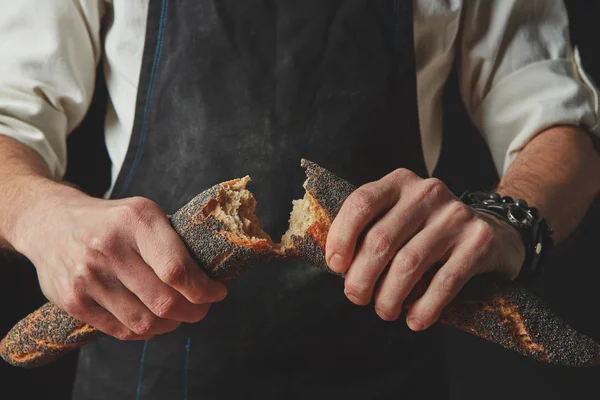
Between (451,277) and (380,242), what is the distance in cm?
11

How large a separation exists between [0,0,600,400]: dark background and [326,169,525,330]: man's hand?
0.96 m

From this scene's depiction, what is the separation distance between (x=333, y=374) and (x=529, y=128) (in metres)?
0.62

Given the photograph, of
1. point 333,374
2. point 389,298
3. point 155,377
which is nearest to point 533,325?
point 389,298

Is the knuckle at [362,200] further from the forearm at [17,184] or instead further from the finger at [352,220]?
the forearm at [17,184]

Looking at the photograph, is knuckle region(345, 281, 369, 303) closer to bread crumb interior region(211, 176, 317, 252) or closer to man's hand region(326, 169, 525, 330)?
man's hand region(326, 169, 525, 330)

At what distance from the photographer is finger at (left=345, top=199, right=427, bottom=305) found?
2.84ft

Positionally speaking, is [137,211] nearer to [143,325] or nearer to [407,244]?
[143,325]

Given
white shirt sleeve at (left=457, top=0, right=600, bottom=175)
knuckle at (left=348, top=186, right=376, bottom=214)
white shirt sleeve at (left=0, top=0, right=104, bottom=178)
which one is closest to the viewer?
knuckle at (left=348, top=186, right=376, bottom=214)

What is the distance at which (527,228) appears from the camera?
1034 mm

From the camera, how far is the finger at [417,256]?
87 centimetres

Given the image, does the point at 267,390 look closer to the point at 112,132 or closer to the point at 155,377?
the point at 155,377

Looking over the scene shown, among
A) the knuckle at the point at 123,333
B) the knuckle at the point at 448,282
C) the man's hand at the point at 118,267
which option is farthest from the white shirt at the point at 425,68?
the knuckle at the point at 448,282

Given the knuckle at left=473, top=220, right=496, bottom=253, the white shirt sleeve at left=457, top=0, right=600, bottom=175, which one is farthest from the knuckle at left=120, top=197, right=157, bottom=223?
the white shirt sleeve at left=457, top=0, right=600, bottom=175

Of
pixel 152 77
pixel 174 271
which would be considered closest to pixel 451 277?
pixel 174 271
